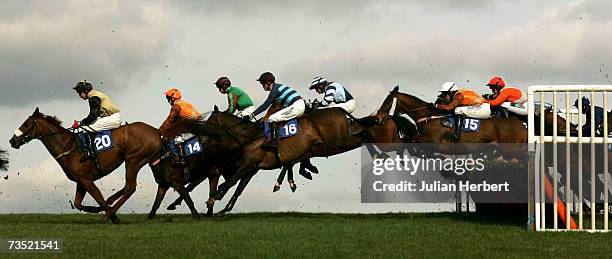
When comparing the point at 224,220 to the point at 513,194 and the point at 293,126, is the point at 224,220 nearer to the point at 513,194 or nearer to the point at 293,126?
the point at 293,126

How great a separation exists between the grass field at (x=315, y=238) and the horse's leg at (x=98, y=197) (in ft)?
0.93

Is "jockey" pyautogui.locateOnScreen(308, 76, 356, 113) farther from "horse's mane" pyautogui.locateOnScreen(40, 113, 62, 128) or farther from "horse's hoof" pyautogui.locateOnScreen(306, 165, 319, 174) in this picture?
"horse's mane" pyautogui.locateOnScreen(40, 113, 62, 128)

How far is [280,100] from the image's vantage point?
1945 cm

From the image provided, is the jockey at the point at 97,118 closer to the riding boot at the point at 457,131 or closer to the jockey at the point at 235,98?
the jockey at the point at 235,98

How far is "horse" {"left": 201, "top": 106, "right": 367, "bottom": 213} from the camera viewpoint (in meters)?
19.0

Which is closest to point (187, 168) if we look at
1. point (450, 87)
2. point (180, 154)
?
point (180, 154)

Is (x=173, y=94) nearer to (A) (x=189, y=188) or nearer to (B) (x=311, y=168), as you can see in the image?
(A) (x=189, y=188)

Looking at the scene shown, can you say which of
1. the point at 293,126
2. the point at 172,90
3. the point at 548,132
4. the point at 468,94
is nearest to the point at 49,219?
the point at 172,90

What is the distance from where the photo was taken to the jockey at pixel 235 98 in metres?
19.9

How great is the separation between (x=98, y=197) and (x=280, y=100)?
4169mm

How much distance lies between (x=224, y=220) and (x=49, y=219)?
4011 millimetres

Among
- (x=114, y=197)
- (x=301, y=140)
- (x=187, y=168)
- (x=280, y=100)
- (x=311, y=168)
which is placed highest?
(x=280, y=100)

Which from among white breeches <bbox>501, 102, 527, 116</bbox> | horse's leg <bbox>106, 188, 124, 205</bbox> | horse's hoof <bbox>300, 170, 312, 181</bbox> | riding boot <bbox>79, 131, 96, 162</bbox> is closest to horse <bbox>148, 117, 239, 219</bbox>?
horse's leg <bbox>106, 188, 124, 205</bbox>

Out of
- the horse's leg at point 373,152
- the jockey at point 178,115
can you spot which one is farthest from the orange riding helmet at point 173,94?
the horse's leg at point 373,152
